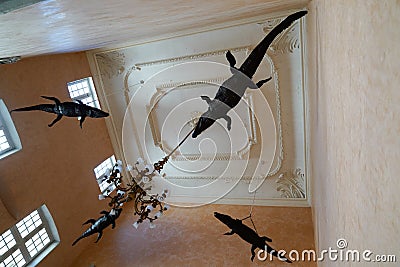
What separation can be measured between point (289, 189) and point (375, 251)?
185 inches

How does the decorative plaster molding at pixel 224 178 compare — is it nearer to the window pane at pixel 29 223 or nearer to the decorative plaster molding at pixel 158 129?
the decorative plaster molding at pixel 158 129

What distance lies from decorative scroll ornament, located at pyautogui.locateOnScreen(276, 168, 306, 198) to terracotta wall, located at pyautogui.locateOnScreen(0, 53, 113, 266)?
11.9ft

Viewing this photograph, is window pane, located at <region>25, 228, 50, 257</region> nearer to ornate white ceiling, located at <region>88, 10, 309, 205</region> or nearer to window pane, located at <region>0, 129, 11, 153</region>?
window pane, located at <region>0, 129, 11, 153</region>

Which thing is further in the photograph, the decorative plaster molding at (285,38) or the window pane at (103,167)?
the window pane at (103,167)

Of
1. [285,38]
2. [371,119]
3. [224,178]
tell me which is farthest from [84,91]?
[371,119]

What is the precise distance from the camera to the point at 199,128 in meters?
2.22

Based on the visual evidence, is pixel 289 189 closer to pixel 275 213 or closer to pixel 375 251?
pixel 275 213

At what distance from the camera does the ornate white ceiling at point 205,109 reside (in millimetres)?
4566

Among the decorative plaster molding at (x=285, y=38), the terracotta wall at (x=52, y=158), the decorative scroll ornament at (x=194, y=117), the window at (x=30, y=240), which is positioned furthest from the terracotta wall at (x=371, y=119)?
the window at (x=30, y=240)

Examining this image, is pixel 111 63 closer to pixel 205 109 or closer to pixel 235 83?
pixel 205 109

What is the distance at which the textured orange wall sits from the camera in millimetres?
4664

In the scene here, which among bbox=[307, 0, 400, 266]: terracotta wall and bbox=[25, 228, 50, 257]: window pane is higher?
bbox=[307, 0, 400, 266]: terracotta wall

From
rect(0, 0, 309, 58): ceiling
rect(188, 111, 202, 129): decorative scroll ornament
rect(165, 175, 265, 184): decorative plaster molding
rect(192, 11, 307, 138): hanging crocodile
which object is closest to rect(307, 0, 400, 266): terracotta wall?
rect(0, 0, 309, 58): ceiling

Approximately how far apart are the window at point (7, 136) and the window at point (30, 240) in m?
1.06
